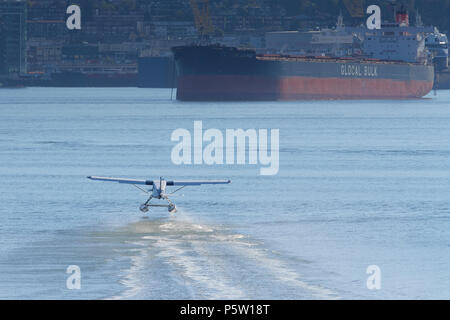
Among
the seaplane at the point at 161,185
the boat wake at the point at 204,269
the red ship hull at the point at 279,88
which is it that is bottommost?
the boat wake at the point at 204,269

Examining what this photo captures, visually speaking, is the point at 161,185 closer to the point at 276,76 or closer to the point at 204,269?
the point at 204,269

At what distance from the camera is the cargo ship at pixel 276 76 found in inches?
5143

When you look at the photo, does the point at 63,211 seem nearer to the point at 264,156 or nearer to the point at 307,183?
the point at 307,183

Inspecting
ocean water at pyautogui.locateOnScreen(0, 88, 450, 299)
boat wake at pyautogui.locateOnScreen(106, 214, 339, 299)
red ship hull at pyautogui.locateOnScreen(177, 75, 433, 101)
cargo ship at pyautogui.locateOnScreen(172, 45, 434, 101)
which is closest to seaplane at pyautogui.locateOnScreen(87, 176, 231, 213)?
ocean water at pyautogui.locateOnScreen(0, 88, 450, 299)

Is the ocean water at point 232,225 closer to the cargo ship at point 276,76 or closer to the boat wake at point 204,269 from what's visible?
the boat wake at point 204,269

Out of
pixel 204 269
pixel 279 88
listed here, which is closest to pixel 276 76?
pixel 279 88

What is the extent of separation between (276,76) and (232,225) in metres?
97.3

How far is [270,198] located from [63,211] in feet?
29.4

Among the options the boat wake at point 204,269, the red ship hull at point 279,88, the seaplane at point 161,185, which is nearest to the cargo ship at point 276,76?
the red ship hull at point 279,88

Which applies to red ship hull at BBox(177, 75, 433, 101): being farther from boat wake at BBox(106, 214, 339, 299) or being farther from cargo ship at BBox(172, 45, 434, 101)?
boat wake at BBox(106, 214, 339, 299)

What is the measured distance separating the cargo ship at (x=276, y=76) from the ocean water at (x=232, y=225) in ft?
185

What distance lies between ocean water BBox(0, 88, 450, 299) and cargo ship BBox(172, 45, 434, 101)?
185 ft

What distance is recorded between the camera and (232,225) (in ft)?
121
